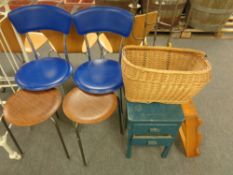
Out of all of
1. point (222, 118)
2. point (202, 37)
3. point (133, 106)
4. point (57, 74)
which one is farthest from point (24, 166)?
point (202, 37)

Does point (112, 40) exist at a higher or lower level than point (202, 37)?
higher

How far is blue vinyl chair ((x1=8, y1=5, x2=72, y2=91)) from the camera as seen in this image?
1.19m

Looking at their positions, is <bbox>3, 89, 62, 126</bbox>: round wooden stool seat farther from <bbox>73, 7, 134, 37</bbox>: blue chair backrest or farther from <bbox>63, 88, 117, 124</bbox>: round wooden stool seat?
<bbox>73, 7, 134, 37</bbox>: blue chair backrest

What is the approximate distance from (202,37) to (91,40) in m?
2.01

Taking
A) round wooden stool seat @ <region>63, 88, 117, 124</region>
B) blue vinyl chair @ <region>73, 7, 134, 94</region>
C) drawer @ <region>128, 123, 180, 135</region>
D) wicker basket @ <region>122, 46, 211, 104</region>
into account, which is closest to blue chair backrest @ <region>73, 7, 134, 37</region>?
blue vinyl chair @ <region>73, 7, 134, 94</region>

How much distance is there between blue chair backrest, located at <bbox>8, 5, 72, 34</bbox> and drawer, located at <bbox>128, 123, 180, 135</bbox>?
0.85 m

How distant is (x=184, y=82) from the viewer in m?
0.86

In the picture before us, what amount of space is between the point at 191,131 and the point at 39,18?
140cm

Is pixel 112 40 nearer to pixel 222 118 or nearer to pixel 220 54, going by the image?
pixel 222 118

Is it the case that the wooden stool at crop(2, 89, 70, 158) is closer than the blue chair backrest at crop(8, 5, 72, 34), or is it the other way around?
the wooden stool at crop(2, 89, 70, 158)

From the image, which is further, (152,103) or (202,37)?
(202,37)

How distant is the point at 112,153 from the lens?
135 centimetres

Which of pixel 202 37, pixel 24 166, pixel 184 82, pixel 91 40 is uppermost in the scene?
pixel 184 82

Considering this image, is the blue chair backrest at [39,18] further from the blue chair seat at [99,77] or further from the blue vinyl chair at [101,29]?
the blue chair seat at [99,77]
